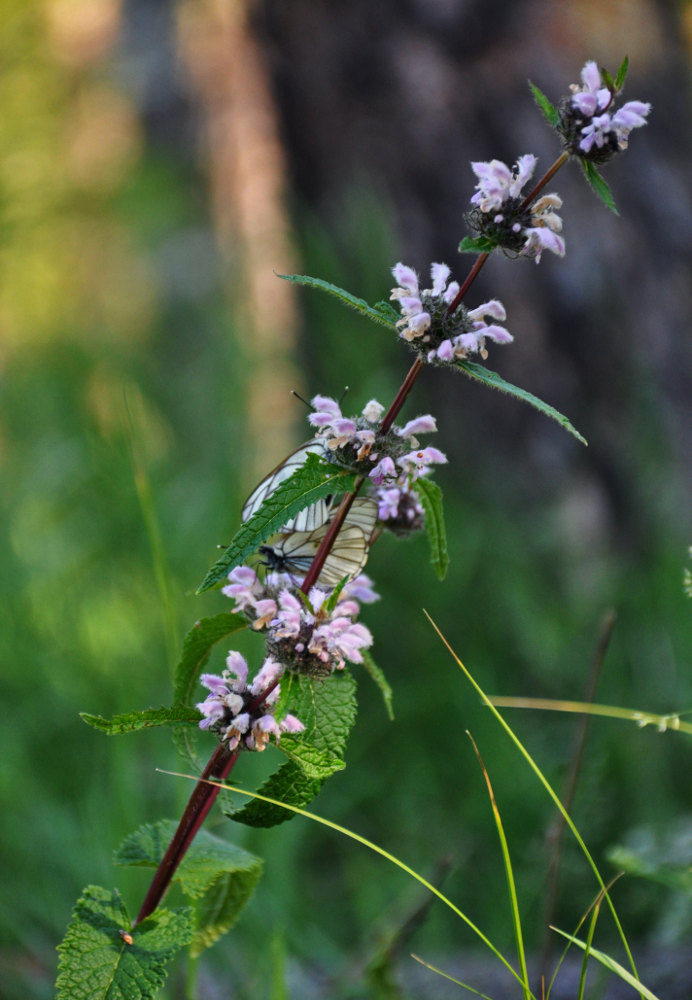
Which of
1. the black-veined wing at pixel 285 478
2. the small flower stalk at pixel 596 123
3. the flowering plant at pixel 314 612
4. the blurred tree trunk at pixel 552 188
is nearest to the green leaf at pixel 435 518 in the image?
the flowering plant at pixel 314 612

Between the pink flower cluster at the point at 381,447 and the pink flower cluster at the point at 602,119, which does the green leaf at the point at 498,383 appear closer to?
the pink flower cluster at the point at 381,447

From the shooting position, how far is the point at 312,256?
2414 millimetres

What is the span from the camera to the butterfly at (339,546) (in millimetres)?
839

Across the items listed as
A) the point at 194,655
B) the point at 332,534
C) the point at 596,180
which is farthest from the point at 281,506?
the point at 596,180

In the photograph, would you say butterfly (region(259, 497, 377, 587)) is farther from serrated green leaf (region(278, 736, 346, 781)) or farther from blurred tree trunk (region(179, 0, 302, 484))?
blurred tree trunk (region(179, 0, 302, 484))

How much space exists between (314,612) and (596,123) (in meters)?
0.48

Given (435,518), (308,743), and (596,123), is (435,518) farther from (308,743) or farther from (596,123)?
(596,123)

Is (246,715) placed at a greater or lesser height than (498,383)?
lesser

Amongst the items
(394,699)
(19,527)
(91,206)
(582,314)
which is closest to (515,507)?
(582,314)

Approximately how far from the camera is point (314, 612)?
0.74 metres

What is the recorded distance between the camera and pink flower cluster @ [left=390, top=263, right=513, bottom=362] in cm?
73

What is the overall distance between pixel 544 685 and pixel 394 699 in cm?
41

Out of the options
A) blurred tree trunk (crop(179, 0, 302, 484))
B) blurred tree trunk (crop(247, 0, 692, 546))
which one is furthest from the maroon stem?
blurred tree trunk (crop(247, 0, 692, 546))

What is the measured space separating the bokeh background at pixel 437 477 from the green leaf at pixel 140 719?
31 centimetres
